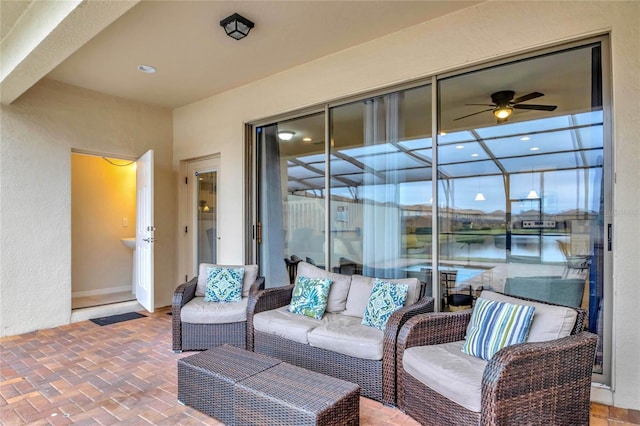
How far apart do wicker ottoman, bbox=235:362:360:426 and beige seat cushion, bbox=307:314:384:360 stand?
19.6 inches

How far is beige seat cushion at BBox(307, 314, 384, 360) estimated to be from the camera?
98.0 inches

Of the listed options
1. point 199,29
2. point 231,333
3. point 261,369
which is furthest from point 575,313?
point 199,29

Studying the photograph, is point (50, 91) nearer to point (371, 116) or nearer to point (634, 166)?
point (371, 116)

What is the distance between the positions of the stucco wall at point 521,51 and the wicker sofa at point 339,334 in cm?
127

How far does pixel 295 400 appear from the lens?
Answer: 72.0 inches

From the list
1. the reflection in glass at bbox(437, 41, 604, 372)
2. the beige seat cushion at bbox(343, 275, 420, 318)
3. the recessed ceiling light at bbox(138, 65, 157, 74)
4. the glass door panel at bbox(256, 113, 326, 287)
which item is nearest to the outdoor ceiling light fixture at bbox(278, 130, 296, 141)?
the glass door panel at bbox(256, 113, 326, 287)

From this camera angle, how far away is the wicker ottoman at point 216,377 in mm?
2146

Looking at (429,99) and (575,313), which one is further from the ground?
(429,99)

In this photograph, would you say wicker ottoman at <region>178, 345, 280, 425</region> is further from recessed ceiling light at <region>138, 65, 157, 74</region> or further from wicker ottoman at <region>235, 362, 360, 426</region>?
recessed ceiling light at <region>138, 65, 157, 74</region>

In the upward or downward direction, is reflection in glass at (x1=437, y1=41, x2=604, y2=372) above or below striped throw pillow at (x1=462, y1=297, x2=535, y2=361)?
above

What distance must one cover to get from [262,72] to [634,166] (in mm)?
3538

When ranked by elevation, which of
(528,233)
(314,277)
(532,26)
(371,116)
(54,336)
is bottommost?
(54,336)

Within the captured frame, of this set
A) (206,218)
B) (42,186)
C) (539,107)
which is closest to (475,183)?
(539,107)

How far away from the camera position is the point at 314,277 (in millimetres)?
3416
